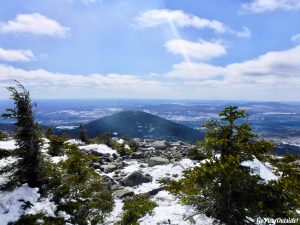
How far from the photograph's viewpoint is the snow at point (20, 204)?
43.2ft

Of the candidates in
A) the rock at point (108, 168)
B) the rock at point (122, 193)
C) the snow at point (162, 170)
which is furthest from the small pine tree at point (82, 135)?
the rock at point (122, 193)

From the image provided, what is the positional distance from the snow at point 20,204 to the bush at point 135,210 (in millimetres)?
3349

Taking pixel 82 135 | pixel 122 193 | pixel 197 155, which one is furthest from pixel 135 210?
pixel 82 135

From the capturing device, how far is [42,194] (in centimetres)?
1506

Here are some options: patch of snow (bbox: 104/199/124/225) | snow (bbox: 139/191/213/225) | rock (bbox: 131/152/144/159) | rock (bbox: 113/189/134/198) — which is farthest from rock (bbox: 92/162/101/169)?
snow (bbox: 139/191/213/225)

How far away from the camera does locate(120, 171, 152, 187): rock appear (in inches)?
869

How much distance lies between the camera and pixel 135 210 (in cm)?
1492

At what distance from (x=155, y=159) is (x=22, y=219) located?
1672 cm

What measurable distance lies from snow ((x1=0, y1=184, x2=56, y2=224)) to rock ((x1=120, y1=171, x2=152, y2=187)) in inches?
318

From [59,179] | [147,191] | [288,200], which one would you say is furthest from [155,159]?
[288,200]

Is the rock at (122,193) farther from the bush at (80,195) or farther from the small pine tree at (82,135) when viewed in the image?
the small pine tree at (82,135)

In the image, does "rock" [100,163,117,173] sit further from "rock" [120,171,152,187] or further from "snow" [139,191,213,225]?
"snow" [139,191,213,225]

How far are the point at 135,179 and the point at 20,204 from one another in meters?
9.62

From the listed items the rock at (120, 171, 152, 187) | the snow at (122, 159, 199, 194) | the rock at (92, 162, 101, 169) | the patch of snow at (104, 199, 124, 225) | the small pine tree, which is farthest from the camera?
the small pine tree
